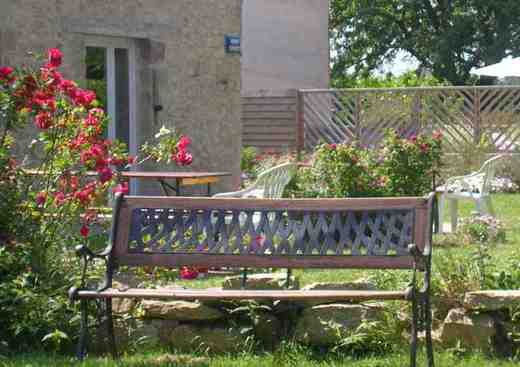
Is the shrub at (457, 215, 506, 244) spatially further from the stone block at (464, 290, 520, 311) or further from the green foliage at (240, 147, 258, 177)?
the green foliage at (240, 147, 258, 177)

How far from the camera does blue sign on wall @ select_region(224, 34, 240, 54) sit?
42.9 ft

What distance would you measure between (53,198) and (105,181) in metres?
0.38

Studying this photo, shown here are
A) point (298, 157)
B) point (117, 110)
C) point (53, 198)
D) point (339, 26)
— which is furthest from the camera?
point (339, 26)

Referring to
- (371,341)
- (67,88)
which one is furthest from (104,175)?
(371,341)

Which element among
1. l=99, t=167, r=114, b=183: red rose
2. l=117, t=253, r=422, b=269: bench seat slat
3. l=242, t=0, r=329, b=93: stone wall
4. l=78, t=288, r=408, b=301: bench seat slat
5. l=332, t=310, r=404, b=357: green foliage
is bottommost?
l=332, t=310, r=404, b=357: green foliage

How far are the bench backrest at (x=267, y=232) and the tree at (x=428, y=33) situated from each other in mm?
27640

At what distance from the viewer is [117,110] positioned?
1198 centimetres

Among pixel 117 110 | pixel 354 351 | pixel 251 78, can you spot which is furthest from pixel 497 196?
pixel 354 351

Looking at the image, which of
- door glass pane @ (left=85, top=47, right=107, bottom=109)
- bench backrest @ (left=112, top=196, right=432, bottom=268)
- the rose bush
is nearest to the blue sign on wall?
door glass pane @ (left=85, top=47, right=107, bottom=109)

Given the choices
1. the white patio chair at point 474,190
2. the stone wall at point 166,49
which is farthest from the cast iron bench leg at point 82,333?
the white patio chair at point 474,190

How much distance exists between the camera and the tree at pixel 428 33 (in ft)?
106

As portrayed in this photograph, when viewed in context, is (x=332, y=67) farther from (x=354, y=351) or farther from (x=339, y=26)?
(x=354, y=351)

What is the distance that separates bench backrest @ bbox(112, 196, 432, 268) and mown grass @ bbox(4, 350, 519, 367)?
45 cm

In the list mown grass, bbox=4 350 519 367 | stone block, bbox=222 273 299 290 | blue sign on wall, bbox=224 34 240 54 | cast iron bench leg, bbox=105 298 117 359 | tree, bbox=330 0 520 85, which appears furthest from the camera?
tree, bbox=330 0 520 85
